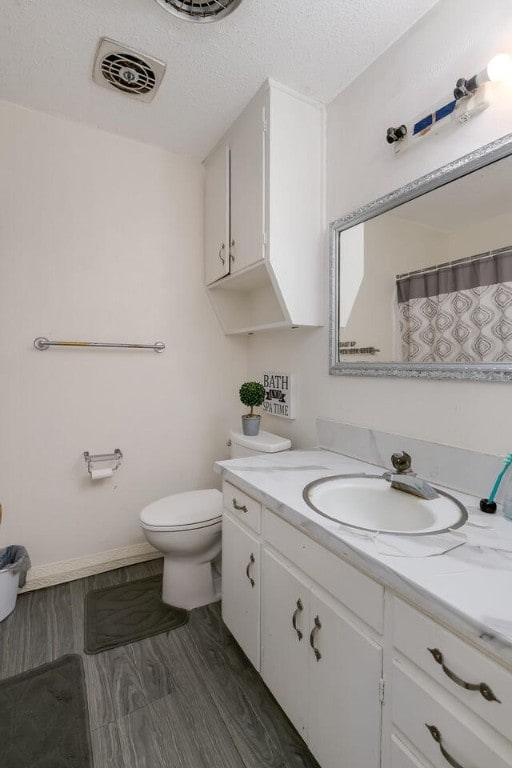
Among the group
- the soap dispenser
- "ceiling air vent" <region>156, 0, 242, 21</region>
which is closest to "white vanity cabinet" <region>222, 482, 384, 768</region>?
the soap dispenser

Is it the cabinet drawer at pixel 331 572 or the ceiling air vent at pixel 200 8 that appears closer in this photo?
the cabinet drawer at pixel 331 572

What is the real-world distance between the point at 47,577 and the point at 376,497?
5.79 ft

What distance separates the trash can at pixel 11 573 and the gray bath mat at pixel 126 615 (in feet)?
1.07

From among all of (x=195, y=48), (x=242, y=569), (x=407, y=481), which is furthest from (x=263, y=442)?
(x=195, y=48)

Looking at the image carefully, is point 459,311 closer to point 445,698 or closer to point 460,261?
point 460,261

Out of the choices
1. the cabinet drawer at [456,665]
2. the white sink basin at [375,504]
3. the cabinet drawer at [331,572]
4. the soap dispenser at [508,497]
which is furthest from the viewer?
the white sink basin at [375,504]

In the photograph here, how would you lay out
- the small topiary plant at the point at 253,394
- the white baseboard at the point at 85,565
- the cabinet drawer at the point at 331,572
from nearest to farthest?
the cabinet drawer at the point at 331,572
the white baseboard at the point at 85,565
the small topiary plant at the point at 253,394

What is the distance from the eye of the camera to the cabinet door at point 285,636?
1023mm

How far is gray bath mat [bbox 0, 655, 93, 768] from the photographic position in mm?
1077

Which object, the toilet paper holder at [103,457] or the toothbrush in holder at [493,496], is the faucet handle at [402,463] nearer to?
the toothbrush in holder at [493,496]

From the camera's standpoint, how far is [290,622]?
1073mm

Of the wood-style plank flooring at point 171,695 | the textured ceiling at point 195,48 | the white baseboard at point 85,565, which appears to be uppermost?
the textured ceiling at point 195,48

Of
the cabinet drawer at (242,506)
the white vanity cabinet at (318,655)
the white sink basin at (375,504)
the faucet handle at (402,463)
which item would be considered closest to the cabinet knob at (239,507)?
the cabinet drawer at (242,506)

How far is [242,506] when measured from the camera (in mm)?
1346
